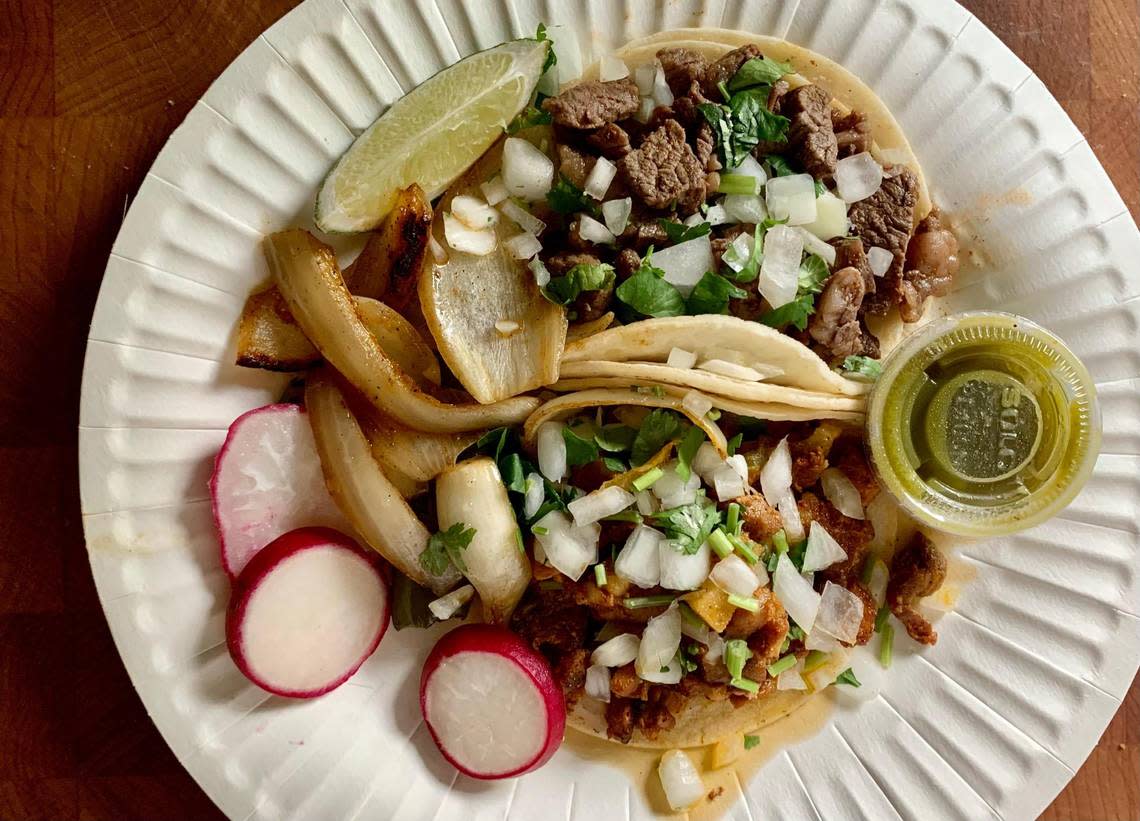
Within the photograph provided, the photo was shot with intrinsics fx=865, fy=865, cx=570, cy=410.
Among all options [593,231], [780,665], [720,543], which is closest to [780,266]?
[593,231]

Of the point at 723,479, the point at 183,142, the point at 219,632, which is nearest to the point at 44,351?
the point at 183,142

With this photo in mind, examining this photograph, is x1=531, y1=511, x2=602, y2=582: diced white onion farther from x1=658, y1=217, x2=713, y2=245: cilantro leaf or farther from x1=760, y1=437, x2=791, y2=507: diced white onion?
x1=658, y1=217, x2=713, y2=245: cilantro leaf

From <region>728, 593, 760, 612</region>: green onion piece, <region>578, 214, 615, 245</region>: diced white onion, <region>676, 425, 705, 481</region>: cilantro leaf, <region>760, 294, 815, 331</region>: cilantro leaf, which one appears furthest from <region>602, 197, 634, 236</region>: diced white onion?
<region>728, 593, 760, 612</region>: green onion piece

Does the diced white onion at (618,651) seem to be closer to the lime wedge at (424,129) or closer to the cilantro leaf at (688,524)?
the cilantro leaf at (688,524)

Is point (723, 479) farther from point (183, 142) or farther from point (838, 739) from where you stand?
point (183, 142)

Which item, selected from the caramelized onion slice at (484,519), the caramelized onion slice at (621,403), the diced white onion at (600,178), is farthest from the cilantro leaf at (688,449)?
the diced white onion at (600,178)

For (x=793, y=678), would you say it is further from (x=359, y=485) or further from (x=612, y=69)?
(x=612, y=69)
